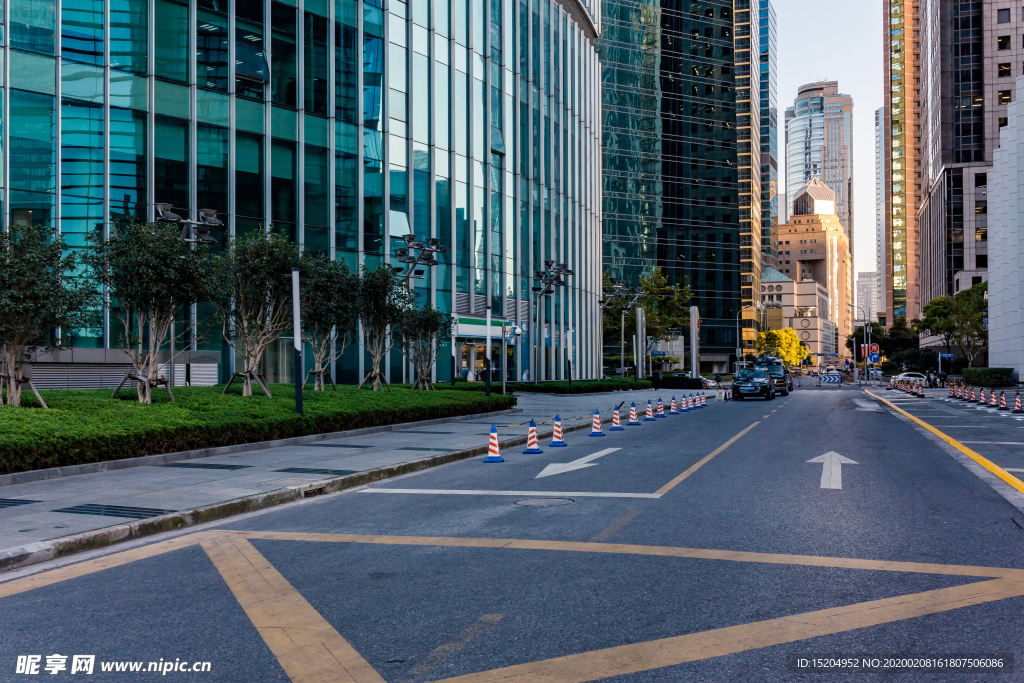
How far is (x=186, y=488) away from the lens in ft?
37.0

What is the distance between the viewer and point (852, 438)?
19.6 metres

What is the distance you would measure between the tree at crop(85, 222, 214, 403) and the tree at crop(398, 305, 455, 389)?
11898 millimetres

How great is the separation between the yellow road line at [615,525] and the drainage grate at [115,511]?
503 cm

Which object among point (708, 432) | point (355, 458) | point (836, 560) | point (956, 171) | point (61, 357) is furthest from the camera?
point (956, 171)

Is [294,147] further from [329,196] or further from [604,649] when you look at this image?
[604,649]

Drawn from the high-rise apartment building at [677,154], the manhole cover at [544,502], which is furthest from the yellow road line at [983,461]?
the high-rise apartment building at [677,154]

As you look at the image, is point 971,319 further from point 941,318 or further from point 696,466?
point 696,466

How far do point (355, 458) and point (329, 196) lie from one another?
2375 centimetres

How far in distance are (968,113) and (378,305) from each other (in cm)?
11441

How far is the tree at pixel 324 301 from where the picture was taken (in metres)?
24.4

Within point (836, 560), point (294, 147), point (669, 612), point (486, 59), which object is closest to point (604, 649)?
point (669, 612)

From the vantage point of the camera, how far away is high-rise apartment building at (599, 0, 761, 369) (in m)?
102

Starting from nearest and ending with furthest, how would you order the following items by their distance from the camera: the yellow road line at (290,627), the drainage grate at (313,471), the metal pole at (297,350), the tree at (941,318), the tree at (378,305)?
1. the yellow road line at (290,627)
2. the drainage grate at (313,471)
3. the metal pole at (297,350)
4. the tree at (378,305)
5. the tree at (941,318)

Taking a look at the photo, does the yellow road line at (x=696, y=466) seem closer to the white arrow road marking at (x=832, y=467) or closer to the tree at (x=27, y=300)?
the white arrow road marking at (x=832, y=467)
